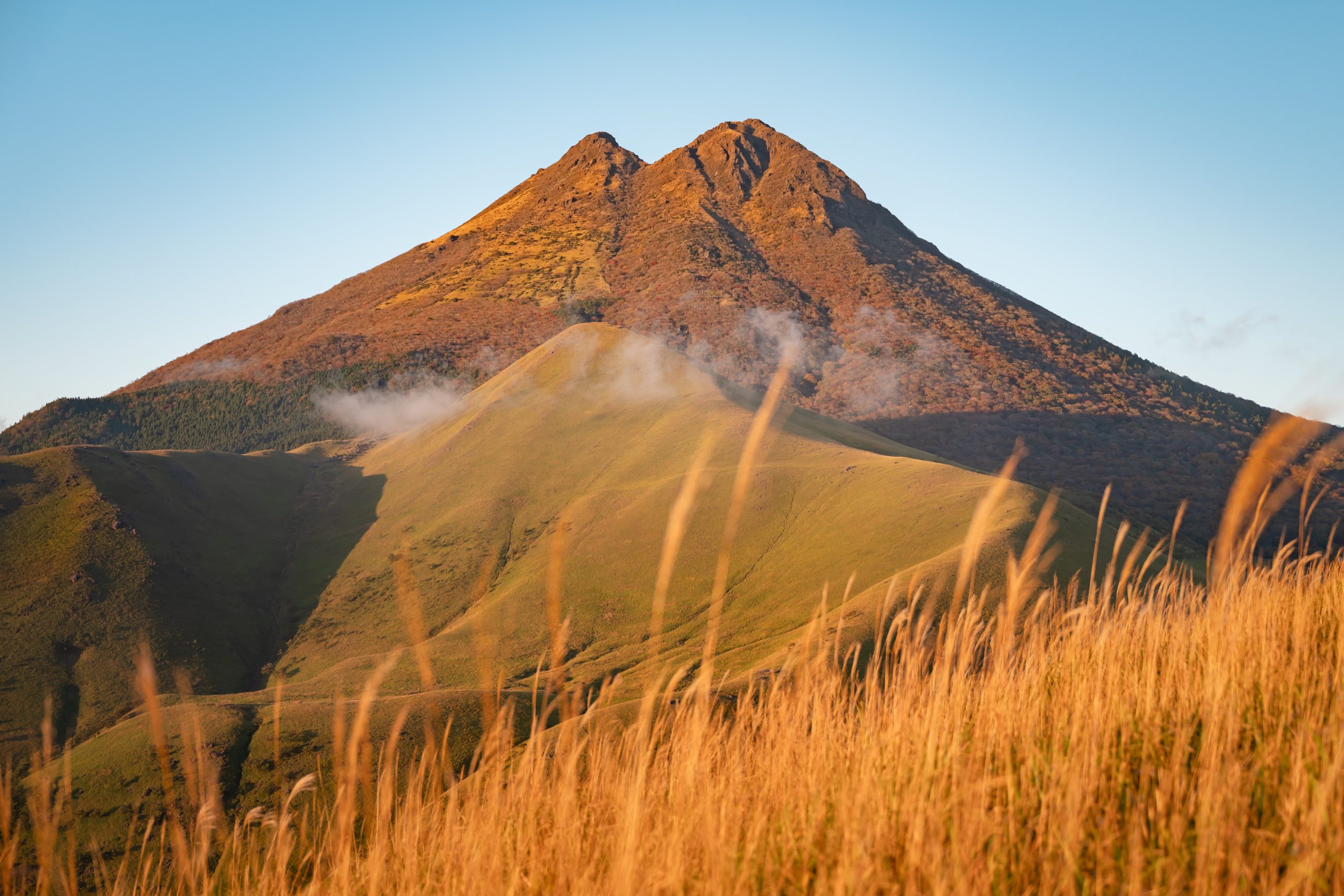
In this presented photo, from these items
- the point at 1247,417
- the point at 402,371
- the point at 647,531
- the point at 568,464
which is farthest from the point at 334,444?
the point at 1247,417

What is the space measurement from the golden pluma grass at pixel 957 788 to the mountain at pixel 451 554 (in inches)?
739

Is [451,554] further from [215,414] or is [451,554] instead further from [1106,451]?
[1106,451]

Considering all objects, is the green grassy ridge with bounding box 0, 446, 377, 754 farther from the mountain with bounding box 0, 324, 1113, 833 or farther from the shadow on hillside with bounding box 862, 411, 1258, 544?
the shadow on hillside with bounding box 862, 411, 1258, 544

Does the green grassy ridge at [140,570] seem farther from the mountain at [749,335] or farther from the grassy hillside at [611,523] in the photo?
the mountain at [749,335]

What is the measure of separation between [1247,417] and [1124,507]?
5139 centimetres

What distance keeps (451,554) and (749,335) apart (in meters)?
66.8

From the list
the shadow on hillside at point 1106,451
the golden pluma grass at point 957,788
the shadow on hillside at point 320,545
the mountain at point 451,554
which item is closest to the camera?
the golden pluma grass at point 957,788

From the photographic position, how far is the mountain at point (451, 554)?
31891 mm

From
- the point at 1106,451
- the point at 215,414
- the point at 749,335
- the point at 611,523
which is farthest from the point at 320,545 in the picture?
the point at 1106,451

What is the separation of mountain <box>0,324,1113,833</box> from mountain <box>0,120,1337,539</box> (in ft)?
89.4

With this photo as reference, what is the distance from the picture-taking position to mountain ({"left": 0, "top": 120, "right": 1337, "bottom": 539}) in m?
91.4

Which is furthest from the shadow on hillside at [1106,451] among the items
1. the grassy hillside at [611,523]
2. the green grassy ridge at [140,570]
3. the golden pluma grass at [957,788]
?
the golden pluma grass at [957,788]

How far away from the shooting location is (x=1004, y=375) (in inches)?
4080

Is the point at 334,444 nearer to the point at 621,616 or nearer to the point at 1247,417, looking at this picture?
the point at 621,616
